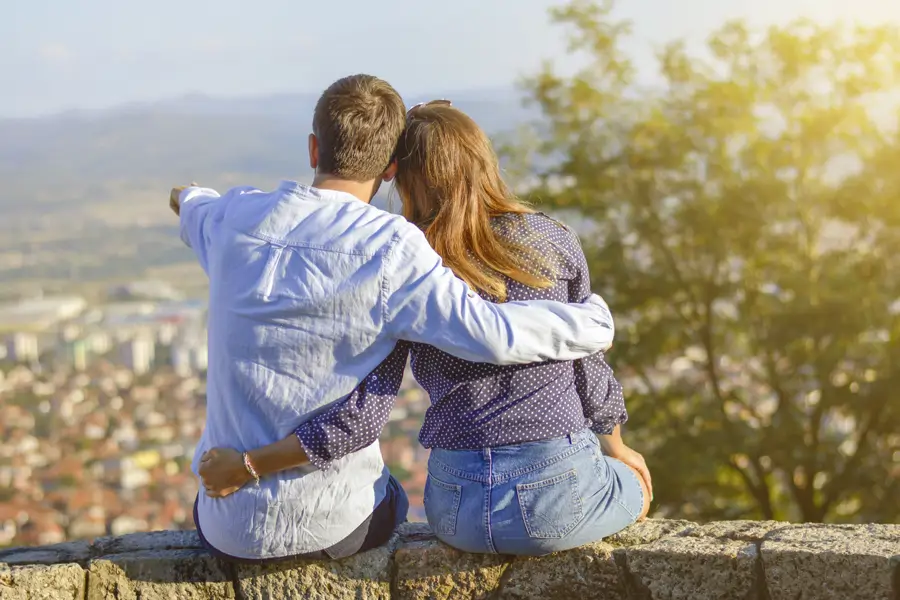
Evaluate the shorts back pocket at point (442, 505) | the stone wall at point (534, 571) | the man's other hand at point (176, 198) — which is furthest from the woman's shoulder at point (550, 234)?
the man's other hand at point (176, 198)

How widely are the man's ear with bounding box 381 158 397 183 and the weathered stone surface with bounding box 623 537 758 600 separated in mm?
980

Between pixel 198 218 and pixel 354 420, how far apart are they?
65 cm

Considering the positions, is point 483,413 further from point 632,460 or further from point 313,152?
point 313,152

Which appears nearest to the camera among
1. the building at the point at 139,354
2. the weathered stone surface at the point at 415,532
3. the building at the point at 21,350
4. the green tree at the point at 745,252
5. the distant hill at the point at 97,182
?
the weathered stone surface at the point at 415,532

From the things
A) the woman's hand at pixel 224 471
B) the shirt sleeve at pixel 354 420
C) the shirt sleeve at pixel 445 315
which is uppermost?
the shirt sleeve at pixel 445 315

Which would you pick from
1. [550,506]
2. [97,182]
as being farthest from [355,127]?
[97,182]

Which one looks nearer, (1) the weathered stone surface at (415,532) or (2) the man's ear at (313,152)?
(2) the man's ear at (313,152)

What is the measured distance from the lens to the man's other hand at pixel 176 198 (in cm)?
242

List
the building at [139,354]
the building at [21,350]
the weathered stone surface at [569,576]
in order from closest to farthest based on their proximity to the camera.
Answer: the weathered stone surface at [569,576]
the building at [139,354]
the building at [21,350]

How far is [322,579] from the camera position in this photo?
7.10 ft

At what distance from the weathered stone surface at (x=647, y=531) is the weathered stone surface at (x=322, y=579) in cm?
53

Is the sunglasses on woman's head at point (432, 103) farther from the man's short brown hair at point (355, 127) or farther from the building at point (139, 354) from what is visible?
the building at point (139, 354)

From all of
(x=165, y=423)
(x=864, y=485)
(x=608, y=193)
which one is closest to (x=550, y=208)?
(x=608, y=193)

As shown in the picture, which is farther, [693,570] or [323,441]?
[693,570]
